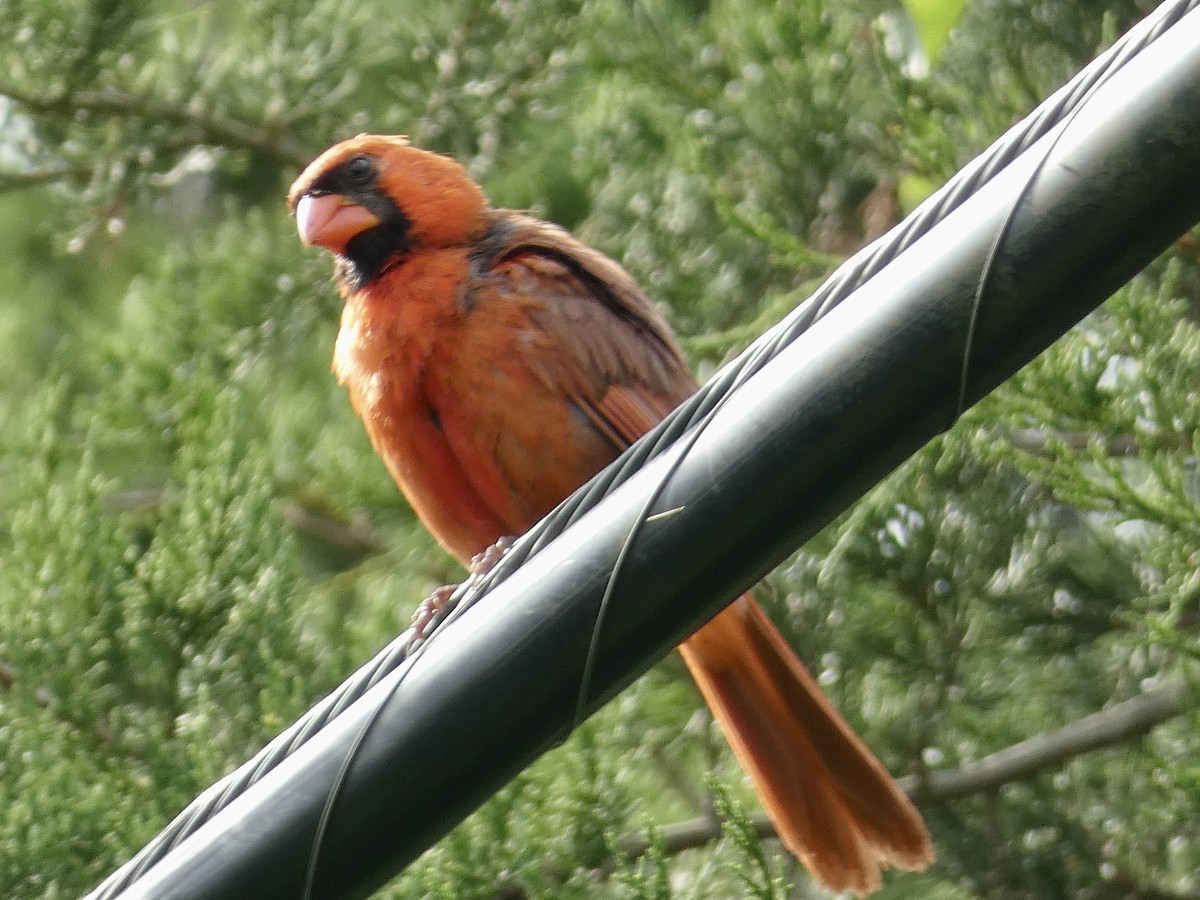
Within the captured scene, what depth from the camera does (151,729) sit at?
14.0 ft

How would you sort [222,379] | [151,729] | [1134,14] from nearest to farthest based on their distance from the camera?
[151,729] < [1134,14] < [222,379]

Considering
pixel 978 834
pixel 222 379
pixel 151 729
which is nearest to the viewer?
pixel 151 729

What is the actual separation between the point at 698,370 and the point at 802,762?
2.26 m

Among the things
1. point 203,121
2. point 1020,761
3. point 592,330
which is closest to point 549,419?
point 592,330

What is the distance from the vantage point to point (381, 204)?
409cm

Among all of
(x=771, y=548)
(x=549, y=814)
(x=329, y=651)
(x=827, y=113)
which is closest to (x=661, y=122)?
(x=827, y=113)

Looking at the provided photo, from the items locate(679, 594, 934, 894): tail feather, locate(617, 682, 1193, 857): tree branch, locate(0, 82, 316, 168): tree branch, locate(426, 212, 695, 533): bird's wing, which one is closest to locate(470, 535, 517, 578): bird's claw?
locate(426, 212, 695, 533): bird's wing

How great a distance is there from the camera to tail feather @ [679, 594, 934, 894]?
10.9 ft

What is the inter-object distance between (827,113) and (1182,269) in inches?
50.5

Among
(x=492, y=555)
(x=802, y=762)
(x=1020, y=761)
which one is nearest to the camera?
(x=802, y=762)

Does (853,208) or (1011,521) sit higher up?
(853,208)

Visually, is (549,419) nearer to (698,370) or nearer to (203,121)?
Result: (698,370)

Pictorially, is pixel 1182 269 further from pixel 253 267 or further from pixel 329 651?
pixel 253 267

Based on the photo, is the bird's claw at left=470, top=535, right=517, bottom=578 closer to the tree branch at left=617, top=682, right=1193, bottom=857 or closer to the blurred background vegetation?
the blurred background vegetation
